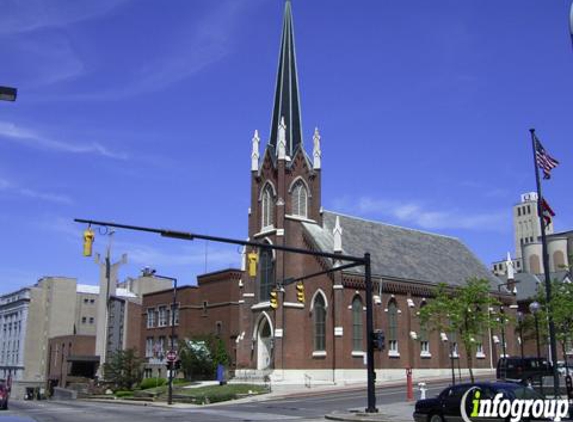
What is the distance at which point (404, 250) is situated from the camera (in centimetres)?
6556

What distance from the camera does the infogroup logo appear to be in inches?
738

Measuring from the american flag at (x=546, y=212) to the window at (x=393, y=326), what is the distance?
28049 mm

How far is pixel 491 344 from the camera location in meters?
64.9

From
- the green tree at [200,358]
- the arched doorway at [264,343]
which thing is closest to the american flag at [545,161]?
the arched doorway at [264,343]

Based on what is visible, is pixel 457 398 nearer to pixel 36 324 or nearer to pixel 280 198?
pixel 280 198

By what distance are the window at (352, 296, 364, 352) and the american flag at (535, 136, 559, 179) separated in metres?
26.6

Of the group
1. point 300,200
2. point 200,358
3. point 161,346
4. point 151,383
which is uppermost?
point 300,200

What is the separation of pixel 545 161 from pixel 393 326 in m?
30.2

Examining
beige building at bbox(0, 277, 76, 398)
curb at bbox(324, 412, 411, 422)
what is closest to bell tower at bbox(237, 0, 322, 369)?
curb at bbox(324, 412, 411, 422)

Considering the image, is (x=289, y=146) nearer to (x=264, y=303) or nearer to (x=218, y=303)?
(x=264, y=303)

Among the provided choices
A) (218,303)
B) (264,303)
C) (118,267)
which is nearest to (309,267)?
(264,303)

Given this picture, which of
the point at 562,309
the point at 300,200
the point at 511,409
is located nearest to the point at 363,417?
the point at 511,409

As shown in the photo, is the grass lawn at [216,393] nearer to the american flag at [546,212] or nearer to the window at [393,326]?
the window at [393,326]

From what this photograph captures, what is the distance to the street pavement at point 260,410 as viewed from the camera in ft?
88.5
